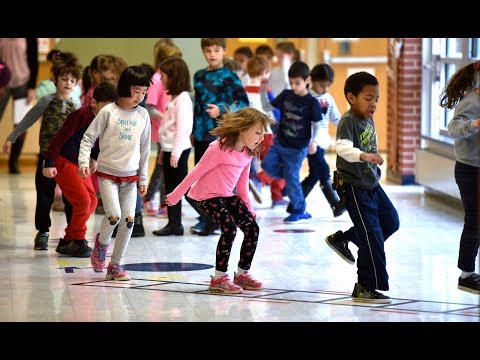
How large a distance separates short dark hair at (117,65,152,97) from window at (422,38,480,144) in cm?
475

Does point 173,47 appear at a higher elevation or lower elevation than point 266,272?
higher

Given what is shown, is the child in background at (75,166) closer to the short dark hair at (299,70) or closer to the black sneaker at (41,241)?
the black sneaker at (41,241)

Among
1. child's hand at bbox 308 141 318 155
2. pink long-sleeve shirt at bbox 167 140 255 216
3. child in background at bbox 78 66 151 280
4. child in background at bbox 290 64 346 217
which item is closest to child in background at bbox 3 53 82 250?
child in background at bbox 78 66 151 280

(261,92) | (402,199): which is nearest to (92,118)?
(261,92)

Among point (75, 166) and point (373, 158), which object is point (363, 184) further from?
point (75, 166)

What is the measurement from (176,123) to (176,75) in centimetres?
38

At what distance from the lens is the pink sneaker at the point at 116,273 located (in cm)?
741

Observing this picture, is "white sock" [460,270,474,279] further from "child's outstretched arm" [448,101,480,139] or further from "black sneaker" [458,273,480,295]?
"child's outstretched arm" [448,101,480,139]

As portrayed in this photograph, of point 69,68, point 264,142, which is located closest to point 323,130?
point 264,142

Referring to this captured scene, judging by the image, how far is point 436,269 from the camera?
7.87m

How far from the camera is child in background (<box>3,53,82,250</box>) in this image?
8.45 metres
